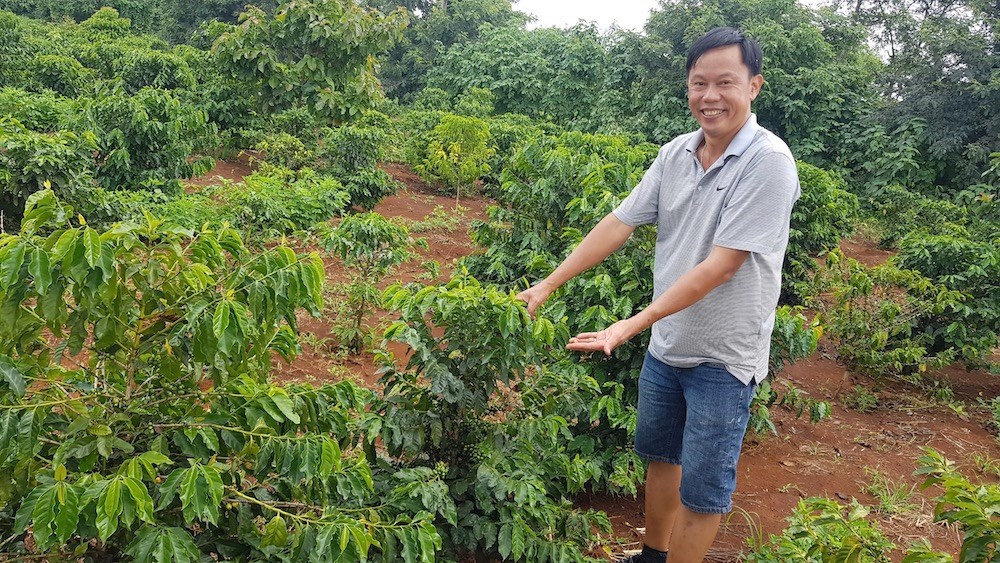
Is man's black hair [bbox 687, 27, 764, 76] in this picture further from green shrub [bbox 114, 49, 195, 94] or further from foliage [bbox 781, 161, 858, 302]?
green shrub [bbox 114, 49, 195, 94]

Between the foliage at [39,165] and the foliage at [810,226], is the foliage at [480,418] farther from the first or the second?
the foliage at [810,226]

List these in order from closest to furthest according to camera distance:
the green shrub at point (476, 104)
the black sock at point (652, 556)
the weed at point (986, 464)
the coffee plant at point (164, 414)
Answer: the coffee plant at point (164, 414)
the black sock at point (652, 556)
the weed at point (986, 464)
the green shrub at point (476, 104)

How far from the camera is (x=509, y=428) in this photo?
8.23 feet

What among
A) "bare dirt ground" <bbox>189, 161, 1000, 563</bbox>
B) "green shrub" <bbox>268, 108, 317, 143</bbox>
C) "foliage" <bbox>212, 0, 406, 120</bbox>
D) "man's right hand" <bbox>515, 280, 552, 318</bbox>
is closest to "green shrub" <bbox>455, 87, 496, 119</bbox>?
"green shrub" <bbox>268, 108, 317, 143</bbox>

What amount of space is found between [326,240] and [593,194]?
1868mm

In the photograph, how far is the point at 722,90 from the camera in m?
1.99

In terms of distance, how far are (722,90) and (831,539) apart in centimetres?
138

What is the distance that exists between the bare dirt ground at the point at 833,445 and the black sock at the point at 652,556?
46 centimetres

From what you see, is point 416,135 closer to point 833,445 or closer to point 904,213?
point 904,213

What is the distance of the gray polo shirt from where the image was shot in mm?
1900

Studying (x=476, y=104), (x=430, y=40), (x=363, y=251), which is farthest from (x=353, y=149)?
(x=430, y=40)

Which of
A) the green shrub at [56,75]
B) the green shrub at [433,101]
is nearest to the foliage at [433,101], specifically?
the green shrub at [433,101]

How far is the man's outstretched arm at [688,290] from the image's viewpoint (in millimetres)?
1895

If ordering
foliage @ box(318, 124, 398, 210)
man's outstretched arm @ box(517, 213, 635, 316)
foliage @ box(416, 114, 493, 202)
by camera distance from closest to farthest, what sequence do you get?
man's outstretched arm @ box(517, 213, 635, 316), foliage @ box(318, 124, 398, 210), foliage @ box(416, 114, 493, 202)
